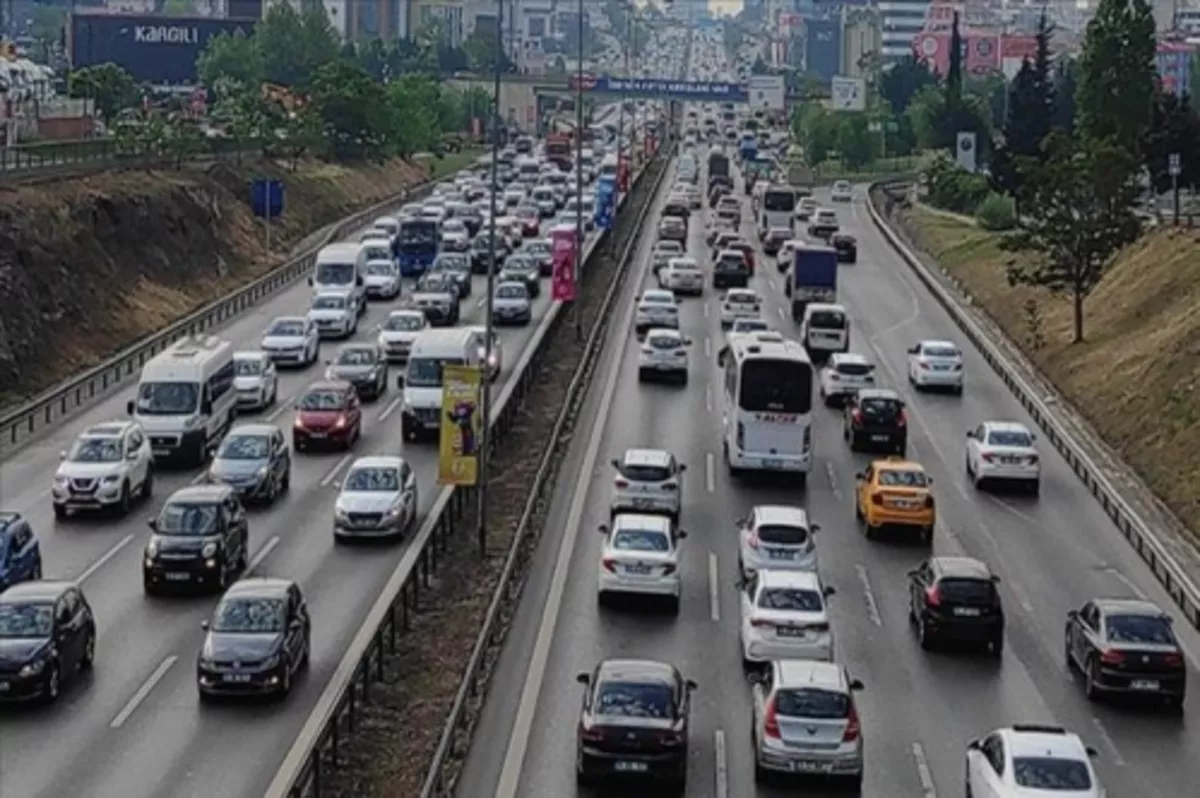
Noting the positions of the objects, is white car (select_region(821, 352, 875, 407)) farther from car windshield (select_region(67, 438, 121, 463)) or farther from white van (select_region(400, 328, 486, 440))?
car windshield (select_region(67, 438, 121, 463))

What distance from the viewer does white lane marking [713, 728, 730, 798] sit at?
25.6 meters

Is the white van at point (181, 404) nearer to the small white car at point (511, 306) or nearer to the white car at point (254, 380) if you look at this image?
the white car at point (254, 380)

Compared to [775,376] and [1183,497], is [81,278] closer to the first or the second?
[775,376]

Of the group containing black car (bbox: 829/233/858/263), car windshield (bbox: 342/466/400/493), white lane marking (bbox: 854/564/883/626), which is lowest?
white lane marking (bbox: 854/564/883/626)

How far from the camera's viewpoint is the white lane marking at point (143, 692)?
28.1 metres

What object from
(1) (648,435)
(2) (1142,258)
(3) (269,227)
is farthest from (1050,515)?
(3) (269,227)

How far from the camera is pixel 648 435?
50.7m

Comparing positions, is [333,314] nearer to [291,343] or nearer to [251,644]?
[291,343]

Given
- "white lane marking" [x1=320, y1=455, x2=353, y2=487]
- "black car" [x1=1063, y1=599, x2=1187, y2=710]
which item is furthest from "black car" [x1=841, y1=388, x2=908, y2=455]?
"black car" [x1=1063, y1=599, x2=1187, y2=710]

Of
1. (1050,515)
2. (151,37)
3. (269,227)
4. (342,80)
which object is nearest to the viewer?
(1050,515)

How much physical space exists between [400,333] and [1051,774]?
41060 mm

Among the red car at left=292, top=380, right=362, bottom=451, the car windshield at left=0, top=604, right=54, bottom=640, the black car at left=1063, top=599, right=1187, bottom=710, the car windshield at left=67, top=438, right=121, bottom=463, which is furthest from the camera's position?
the red car at left=292, top=380, right=362, bottom=451

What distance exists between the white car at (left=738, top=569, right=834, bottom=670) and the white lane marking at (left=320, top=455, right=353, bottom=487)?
15233 mm

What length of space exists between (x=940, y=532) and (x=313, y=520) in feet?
39.1
